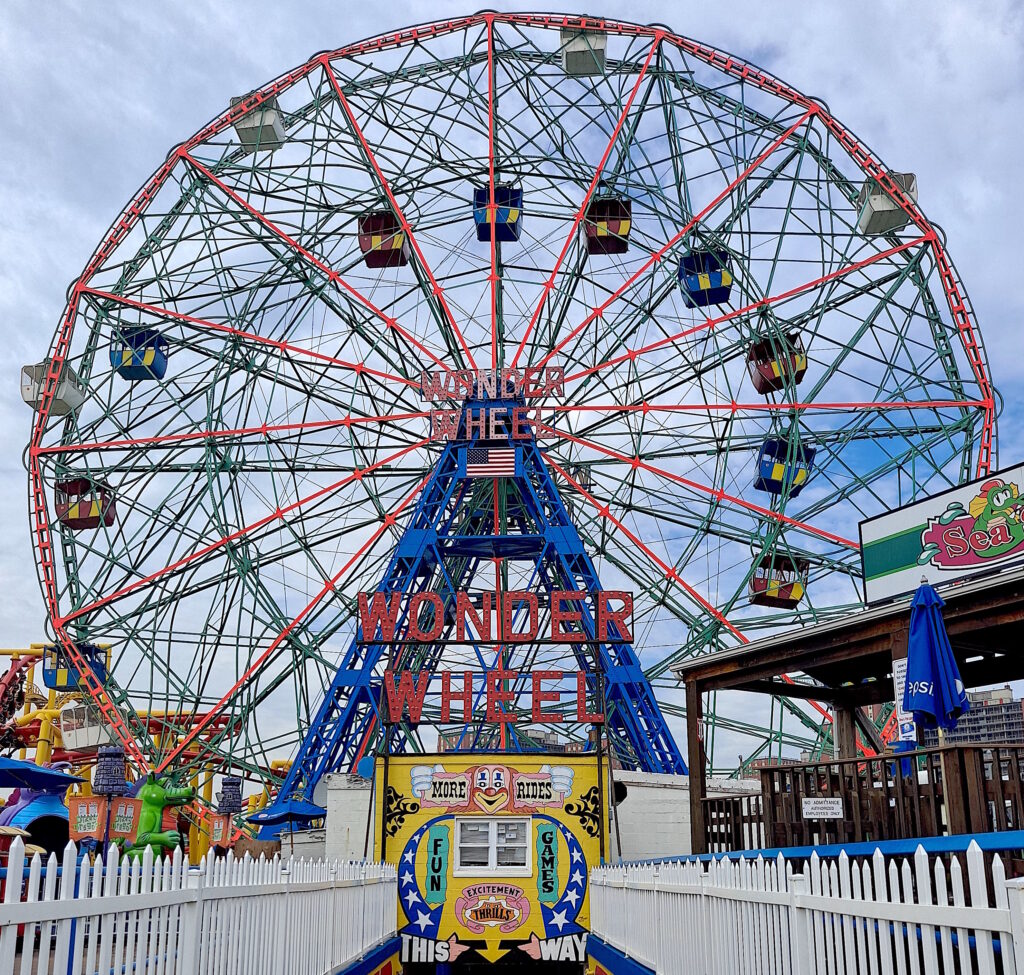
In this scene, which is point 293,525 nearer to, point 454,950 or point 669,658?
point 669,658

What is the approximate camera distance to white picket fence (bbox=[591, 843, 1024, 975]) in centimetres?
A: 419

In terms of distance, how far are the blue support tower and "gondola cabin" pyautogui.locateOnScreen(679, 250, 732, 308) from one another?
17.0ft

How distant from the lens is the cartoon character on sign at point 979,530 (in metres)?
12.5

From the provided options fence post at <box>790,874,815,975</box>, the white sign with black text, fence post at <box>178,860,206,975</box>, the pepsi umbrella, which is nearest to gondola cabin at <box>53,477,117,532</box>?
the white sign with black text

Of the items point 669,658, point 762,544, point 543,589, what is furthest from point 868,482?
point 543,589

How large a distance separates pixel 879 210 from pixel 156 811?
1984 cm

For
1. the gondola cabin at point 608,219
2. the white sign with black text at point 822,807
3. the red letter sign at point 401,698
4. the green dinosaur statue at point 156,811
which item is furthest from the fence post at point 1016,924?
the gondola cabin at point 608,219

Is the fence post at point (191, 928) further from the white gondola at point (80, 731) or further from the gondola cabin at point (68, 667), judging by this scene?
the white gondola at point (80, 731)

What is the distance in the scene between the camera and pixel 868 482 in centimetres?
2780

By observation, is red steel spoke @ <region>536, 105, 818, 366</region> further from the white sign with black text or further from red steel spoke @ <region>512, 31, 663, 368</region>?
the white sign with black text

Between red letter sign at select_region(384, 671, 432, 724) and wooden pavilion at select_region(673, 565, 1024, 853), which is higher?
red letter sign at select_region(384, 671, 432, 724)

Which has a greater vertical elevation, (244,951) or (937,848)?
(937,848)

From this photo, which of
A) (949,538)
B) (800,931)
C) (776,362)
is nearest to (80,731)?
(776,362)

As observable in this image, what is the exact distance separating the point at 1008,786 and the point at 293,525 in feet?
68.1
